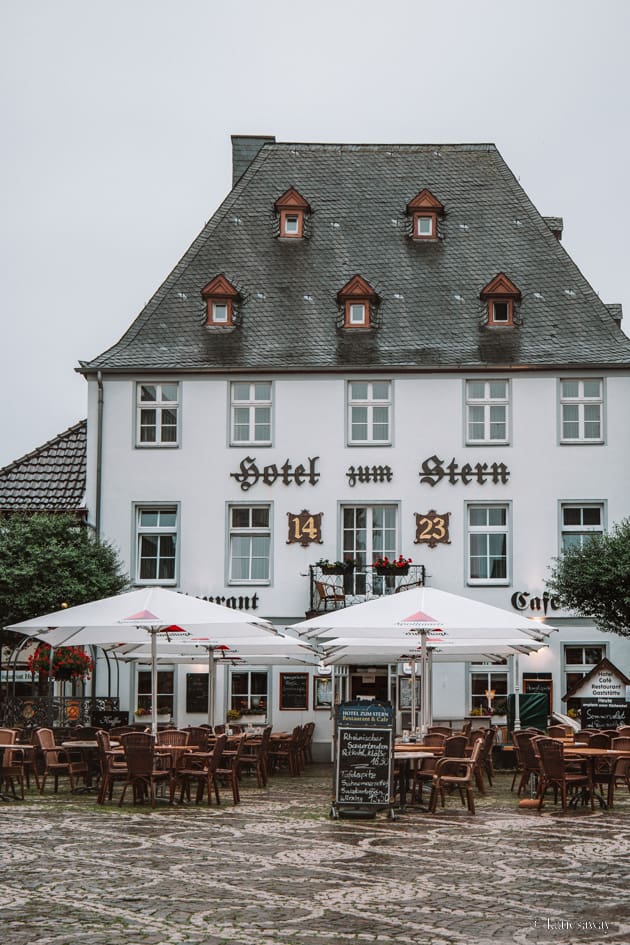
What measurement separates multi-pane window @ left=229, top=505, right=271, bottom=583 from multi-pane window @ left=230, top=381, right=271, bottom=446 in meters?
1.62

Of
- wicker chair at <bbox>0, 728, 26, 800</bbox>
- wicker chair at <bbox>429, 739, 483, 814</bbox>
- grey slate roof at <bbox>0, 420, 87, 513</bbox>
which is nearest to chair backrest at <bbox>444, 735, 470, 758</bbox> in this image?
wicker chair at <bbox>429, 739, 483, 814</bbox>

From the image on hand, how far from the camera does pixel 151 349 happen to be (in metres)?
33.4

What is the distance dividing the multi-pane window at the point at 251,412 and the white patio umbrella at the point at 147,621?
12523 mm

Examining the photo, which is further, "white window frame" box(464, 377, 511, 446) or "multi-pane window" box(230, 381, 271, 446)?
"multi-pane window" box(230, 381, 271, 446)

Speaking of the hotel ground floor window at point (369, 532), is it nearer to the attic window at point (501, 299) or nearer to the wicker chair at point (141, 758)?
the attic window at point (501, 299)

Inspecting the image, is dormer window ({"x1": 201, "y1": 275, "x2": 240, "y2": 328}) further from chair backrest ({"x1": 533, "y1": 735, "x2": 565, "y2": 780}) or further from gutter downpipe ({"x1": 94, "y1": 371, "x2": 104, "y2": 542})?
chair backrest ({"x1": 533, "y1": 735, "x2": 565, "y2": 780})

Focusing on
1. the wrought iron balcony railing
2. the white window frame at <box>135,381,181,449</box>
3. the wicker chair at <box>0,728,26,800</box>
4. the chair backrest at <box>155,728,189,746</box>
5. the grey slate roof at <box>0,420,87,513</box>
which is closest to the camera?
the wicker chair at <box>0,728,26,800</box>

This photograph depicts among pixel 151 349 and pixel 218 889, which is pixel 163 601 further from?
pixel 151 349

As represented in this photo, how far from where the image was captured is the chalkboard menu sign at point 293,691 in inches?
1254

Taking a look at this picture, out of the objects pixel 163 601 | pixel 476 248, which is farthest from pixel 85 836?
pixel 476 248

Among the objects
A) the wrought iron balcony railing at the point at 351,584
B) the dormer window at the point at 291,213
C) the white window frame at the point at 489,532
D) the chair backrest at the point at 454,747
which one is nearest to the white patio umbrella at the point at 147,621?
the chair backrest at the point at 454,747

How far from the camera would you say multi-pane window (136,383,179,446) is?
3284 centimetres

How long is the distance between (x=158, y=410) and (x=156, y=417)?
0.56ft

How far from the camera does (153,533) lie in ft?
107
